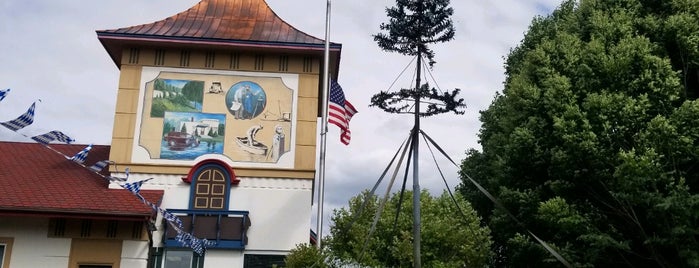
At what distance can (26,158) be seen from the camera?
64.0 ft

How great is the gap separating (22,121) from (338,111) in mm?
7667

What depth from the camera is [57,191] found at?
672 inches

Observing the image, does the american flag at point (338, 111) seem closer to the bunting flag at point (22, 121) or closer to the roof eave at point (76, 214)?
the roof eave at point (76, 214)

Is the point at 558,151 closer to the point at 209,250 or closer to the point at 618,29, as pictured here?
the point at 618,29

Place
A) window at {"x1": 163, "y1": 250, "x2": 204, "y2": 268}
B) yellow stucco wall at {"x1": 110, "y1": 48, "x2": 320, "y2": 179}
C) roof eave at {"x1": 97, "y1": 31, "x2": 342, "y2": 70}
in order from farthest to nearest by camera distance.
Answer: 1. roof eave at {"x1": 97, "y1": 31, "x2": 342, "y2": 70}
2. yellow stucco wall at {"x1": 110, "y1": 48, "x2": 320, "y2": 179}
3. window at {"x1": 163, "y1": 250, "x2": 204, "y2": 268}

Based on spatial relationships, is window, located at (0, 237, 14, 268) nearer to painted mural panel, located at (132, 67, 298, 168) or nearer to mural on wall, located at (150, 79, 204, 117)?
painted mural panel, located at (132, 67, 298, 168)

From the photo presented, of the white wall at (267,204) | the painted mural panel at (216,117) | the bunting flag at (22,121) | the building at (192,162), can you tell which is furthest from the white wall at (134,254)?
the bunting flag at (22,121)

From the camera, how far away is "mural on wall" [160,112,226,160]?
18250 mm

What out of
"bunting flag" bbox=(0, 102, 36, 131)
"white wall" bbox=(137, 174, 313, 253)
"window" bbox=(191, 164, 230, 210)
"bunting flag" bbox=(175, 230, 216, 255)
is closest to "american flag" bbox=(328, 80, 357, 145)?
"white wall" bbox=(137, 174, 313, 253)

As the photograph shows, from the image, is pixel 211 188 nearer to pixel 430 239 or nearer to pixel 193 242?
pixel 193 242

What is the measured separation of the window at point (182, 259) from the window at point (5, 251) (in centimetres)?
369

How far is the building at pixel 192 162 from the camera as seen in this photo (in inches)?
659

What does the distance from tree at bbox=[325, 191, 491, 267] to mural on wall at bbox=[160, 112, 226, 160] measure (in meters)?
4.57

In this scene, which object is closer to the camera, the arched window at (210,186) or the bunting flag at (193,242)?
the bunting flag at (193,242)
